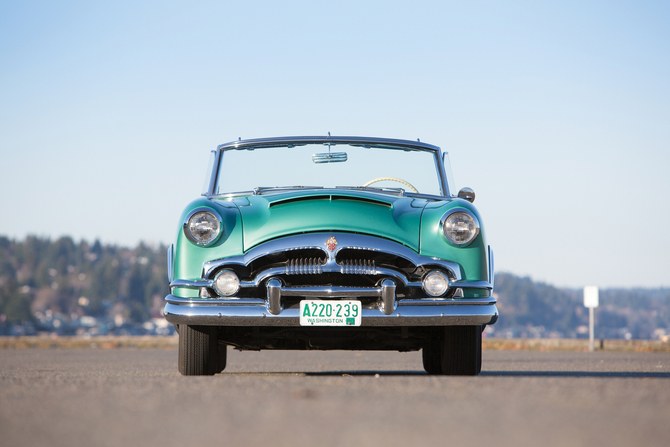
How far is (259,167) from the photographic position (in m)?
6.48

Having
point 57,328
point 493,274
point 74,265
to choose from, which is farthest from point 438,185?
point 74,265

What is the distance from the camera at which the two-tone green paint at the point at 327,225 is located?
5.07 m

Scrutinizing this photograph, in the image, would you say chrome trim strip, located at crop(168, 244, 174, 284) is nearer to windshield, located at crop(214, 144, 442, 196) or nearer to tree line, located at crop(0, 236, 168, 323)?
windshield, located at crop(214, 144, 442, 196)

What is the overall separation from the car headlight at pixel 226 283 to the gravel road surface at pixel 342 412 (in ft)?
2.93

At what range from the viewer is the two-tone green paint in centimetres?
507

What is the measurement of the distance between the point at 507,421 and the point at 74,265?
165256 mm

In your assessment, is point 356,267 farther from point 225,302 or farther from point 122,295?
point 122,295

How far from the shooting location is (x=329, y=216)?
5121 mm

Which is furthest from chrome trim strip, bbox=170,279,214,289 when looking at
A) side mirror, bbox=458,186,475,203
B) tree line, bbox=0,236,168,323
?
tree line, bbox=0,236,168,323

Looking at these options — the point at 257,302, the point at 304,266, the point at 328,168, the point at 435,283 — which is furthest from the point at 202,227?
the point at 328,168

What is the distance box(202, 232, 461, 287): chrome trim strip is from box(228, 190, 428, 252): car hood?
5 cm

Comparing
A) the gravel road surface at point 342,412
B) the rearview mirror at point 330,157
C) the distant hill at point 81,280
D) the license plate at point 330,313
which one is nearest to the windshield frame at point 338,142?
the rearview mirror at point 330,157

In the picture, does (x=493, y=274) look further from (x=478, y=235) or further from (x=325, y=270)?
(x=325, y=270)

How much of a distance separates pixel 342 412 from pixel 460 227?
242cm
